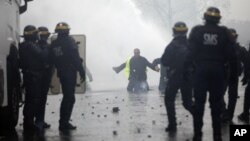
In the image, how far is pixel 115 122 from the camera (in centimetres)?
1257

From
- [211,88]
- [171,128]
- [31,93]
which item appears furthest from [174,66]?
[31,93]

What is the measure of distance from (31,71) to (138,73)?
13.3 m

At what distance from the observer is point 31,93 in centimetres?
1140

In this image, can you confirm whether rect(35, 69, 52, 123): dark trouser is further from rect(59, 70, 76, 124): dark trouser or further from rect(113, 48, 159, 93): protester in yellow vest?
rect(113, 48, 159, 93): protester in yellow vest

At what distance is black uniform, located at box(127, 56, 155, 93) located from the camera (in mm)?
24359

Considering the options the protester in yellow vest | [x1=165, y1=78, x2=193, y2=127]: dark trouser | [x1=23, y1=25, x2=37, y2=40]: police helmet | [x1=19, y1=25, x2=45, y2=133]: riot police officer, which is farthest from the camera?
the protester in yellow vest

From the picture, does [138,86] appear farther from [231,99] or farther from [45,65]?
[45,65]

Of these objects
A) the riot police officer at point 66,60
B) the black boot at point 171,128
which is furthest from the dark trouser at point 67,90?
the black boot at point 171,128

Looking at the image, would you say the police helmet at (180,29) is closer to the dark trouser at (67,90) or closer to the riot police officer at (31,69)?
the dark trouser at (67,90)

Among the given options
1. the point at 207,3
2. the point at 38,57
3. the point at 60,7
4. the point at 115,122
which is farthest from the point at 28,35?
the point at 207,3

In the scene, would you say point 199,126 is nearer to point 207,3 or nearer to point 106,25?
point 106,25

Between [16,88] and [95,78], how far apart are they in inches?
1137

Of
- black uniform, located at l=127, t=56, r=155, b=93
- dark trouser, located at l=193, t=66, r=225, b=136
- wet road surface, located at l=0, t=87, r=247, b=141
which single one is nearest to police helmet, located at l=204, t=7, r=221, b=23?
dark trouser, located at l=193, t=66, r=225, b=136

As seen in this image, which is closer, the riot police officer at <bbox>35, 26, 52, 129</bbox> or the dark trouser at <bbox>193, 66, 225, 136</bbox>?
the dark trouser at <bbox>193, 66, 225, 136</bbox>
